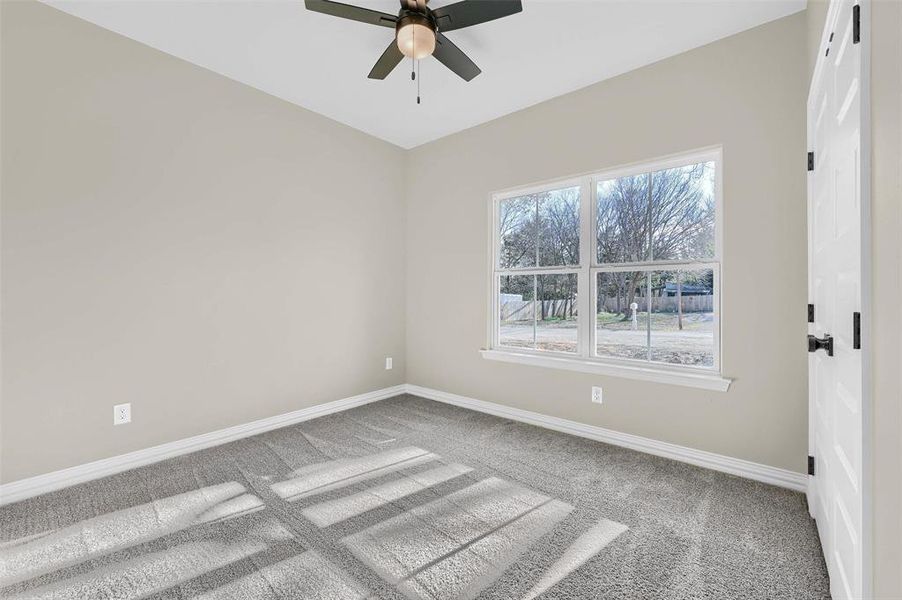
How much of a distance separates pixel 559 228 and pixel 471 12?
1.84 metres

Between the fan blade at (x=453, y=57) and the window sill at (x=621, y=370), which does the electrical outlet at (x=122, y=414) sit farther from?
the fan blade at (x=453, y=57)

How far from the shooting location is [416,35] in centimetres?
206

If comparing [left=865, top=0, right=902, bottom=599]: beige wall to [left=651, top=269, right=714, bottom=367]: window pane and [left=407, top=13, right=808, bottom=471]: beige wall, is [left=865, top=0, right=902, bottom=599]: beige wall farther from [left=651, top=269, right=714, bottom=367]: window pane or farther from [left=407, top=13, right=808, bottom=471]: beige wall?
[left=651, top=269, right=714, bottom=367]: window pane

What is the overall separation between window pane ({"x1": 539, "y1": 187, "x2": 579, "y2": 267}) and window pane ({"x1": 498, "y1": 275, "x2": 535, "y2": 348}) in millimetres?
283

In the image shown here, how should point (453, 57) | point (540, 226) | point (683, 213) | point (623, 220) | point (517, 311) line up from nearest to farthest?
point (453, 57), point (683, 213), point (623, 220), point (540, 226), point (517, 311)

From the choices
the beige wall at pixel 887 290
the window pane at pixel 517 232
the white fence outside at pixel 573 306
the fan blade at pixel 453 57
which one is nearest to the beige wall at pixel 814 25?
the beige wall at pixel 887 290

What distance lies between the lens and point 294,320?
3.45 meters

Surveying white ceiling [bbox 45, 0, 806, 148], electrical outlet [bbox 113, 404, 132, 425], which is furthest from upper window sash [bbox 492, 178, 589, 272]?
electrical outlet [bbox 113, 404, 132, 425]

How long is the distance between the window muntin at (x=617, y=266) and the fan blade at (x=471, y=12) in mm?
1540

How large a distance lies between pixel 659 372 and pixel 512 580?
1.82 m

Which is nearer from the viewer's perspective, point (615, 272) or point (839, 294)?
point (839, 294)

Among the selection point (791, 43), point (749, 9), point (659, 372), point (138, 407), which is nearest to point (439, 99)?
point (749, 9)

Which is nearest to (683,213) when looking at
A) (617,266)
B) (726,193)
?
(726,193)

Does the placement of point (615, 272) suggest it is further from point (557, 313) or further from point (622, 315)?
point (557, 313)
